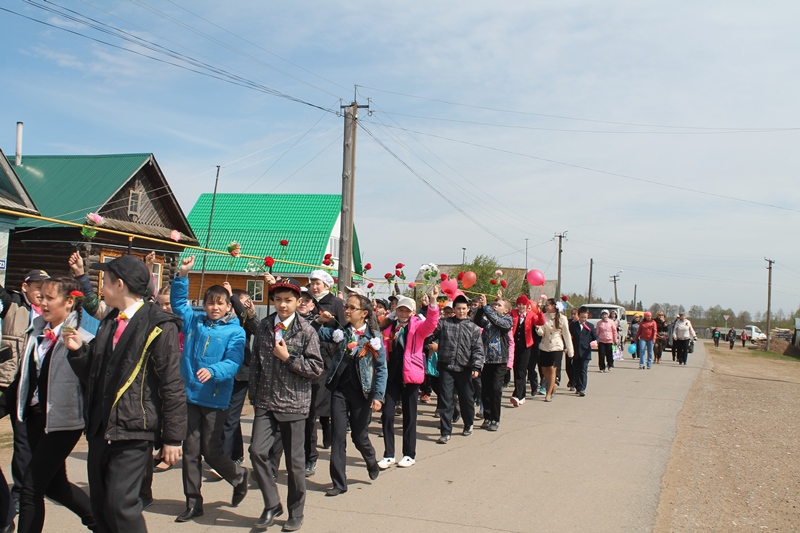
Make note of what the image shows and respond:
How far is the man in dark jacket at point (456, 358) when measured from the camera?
28.0 ft

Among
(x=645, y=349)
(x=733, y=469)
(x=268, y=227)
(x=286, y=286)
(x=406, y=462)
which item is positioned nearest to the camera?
(x=286, y=286)

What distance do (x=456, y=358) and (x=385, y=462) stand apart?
1836 millimetres

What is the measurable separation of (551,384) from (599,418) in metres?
2.15

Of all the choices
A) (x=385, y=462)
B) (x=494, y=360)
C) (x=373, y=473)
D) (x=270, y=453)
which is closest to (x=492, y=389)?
(x=494, y=360)

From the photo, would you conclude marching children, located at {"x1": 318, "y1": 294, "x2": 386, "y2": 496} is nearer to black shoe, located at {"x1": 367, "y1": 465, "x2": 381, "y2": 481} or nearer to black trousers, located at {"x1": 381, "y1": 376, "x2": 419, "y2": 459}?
black shoe, located at {"x1": 367, "y1": 465, "x2": 381, "y2": 481}

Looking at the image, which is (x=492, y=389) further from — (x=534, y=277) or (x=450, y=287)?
(x=534, y=277)

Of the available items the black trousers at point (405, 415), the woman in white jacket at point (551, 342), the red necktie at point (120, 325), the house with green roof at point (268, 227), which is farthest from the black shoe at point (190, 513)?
the house with green roof at point (268, 227)

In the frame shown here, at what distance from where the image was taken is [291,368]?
17.4ft

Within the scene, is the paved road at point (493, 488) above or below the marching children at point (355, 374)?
below

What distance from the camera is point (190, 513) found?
535 centimetres

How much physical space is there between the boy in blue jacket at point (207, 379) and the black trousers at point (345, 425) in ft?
2.60

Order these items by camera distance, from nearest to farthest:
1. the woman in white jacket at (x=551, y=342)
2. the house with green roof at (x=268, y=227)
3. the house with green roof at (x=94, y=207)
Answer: the woman in white jacket at (x=551, y=342) < the house with green roof at (x=94, y=207) < the house with green roof at (x=268, y=227)

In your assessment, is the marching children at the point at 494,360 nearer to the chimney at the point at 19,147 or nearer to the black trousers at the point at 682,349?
the black trousers at the point at 682,349

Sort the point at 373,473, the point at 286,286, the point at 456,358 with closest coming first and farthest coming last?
the point at 286,286, the point at 373,473, the point at 456,358
